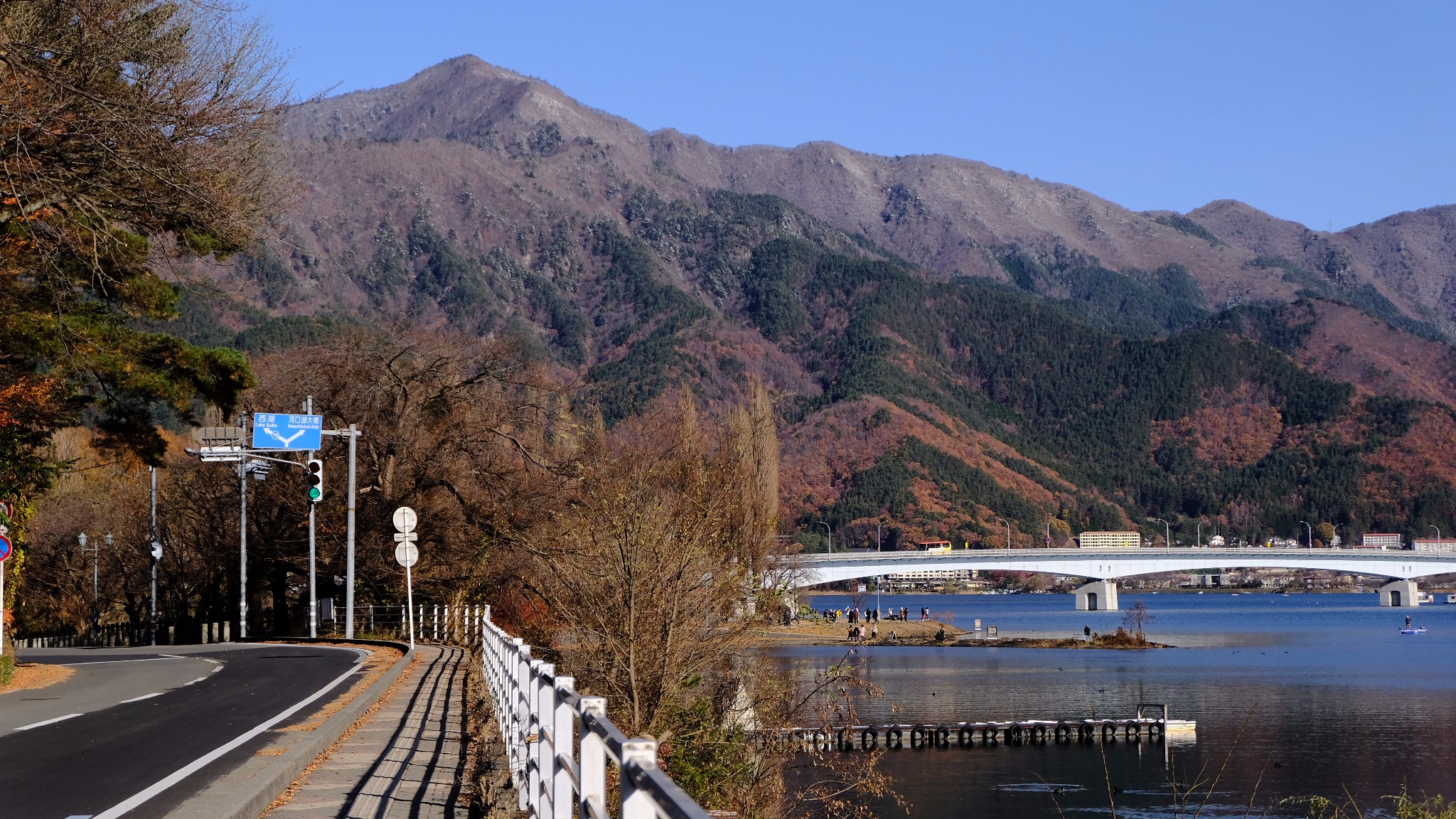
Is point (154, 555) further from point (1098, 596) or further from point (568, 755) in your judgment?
point (1098, 596)

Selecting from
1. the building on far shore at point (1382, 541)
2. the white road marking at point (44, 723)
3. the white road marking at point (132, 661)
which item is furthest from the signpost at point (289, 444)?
the building on far shore at point (1382, 541)

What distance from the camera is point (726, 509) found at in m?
25.2

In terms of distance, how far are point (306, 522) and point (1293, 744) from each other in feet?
101

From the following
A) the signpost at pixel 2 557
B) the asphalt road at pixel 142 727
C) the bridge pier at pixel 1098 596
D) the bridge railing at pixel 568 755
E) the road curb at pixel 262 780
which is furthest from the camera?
the bridge pier at pixel 1098 596

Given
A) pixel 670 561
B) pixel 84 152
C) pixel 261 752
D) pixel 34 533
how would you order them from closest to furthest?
pixel 261 752 → pixel 84 152 → pixel 670 561 → pixel 34 533

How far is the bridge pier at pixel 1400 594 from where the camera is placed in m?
148

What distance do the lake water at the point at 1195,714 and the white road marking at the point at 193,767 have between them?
342 inches

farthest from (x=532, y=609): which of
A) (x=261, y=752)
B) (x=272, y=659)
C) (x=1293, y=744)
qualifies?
(x=261, y=752)

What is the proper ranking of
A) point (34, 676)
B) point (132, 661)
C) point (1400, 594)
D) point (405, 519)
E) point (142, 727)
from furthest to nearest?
point (1400, 594) → point (405, 519) → point (132, 661) → point (34, 676) → point (142, 727)

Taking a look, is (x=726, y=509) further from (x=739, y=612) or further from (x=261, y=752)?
(x=261, y=752)

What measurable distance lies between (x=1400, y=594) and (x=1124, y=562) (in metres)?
49.0

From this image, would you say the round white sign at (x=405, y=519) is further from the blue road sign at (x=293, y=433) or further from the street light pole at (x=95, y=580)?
the street light pole at (x=95, y=580)

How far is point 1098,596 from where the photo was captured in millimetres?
133500

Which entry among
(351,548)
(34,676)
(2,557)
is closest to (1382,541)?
(351,548)
